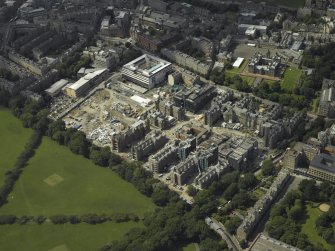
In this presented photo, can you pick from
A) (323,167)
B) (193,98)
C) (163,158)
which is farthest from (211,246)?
(193,98)

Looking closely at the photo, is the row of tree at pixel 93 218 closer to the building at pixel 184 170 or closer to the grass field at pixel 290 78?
the building at pixel 184 170

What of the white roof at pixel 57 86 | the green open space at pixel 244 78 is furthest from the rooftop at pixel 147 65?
the white roof at pixel 57 86

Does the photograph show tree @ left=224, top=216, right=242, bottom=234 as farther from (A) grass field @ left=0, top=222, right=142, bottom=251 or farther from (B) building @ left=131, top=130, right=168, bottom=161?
(B) building @ left=131, top=130, right=168, bottom=161

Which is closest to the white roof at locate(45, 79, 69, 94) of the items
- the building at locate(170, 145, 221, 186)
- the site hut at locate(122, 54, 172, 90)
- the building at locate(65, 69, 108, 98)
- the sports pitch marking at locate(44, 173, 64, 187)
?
the building at locate(65, 69, 108, 98)

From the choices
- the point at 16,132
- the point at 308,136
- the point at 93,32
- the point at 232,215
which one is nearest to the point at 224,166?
the point at 232,215

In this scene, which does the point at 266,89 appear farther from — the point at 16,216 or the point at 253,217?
the point at 16,216
